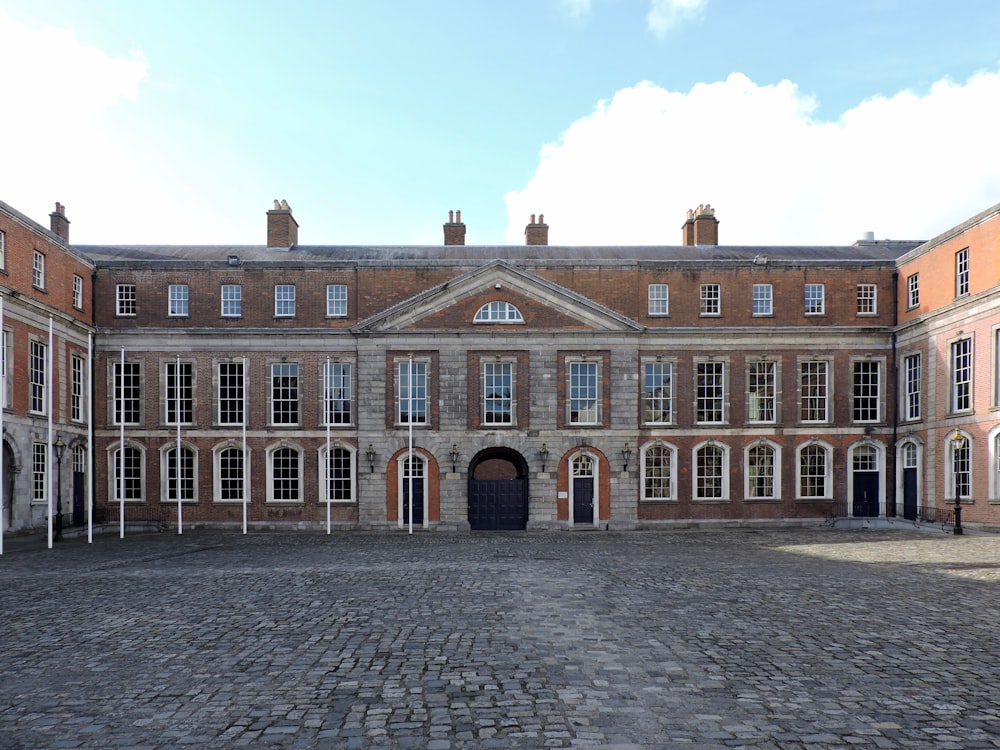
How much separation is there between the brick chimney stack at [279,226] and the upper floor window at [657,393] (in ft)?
63.8

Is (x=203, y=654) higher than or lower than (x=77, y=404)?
lower

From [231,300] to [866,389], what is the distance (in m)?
30.5

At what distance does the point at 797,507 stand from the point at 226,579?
2739 cm

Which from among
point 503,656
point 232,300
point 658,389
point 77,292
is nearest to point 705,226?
point 658,389

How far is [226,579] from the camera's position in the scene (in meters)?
18.4

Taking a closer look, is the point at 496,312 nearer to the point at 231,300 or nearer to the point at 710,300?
the point at 710,300

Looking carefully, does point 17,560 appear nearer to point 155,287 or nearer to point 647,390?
point 155,287

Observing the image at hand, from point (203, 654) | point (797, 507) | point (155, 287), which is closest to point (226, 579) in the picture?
point (203, 654)

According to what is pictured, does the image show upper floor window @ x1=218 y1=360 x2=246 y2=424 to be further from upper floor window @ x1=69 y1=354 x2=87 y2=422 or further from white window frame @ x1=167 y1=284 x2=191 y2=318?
upper floor window @ x1=69 y1=354 x2=87 y2=422

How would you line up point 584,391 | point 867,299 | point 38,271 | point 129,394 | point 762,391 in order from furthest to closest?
point 867,299, point 762,391, point 129,394, point 584,391, point 38,271

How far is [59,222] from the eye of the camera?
3834cm

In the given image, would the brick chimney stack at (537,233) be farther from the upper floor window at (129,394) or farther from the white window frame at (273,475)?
the upper floor window at (129,394)

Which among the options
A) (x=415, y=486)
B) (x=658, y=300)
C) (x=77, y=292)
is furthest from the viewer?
(x=658, y=300)

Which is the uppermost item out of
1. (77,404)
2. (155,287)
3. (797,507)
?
(155,287)
